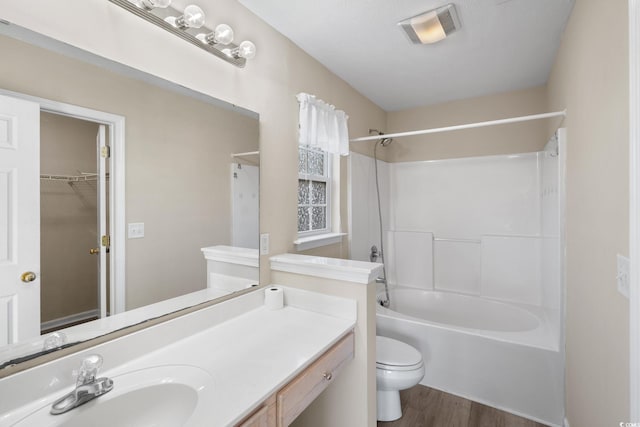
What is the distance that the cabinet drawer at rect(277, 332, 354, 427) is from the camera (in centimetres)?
95

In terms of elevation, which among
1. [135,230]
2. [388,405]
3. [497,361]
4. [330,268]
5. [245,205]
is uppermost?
[245,205]

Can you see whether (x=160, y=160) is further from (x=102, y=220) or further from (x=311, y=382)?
(x=311, y=382)

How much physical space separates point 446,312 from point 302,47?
2795mm

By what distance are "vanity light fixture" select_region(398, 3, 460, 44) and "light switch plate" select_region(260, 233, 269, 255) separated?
1.52 metres

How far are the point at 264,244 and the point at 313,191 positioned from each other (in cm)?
82

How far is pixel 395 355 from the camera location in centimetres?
181

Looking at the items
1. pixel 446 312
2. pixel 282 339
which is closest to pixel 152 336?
pixel 282 339

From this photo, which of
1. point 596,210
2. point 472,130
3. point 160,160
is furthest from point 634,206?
point 472,130

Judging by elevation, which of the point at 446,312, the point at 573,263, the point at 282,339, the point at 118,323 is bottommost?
the point at 446,312

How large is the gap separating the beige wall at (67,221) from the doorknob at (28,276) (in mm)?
24

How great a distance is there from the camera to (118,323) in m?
1.06

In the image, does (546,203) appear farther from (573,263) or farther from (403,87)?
(403,87)

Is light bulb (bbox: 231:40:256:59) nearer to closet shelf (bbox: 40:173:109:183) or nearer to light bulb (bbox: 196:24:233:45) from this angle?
light bulb (bbox: 196:24:233:45)

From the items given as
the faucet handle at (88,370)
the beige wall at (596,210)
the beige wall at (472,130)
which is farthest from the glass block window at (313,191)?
the beige wall at (596,210)
